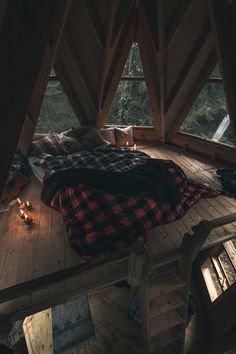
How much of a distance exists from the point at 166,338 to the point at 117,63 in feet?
13.2

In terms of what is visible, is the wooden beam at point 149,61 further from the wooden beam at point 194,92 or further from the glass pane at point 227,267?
the glass pane at point 227,267

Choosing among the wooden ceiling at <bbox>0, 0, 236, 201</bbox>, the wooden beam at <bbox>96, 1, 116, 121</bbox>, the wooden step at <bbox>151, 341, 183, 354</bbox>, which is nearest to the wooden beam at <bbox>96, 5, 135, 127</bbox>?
the wooden ceiling at <bbox>0, 0, 236, 201</bbox>

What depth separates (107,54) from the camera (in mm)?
3154

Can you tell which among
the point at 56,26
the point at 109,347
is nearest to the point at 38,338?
the point at 109,347

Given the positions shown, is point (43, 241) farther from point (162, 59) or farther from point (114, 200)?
point (162, 59)

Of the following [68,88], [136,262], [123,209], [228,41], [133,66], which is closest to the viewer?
[228,41]

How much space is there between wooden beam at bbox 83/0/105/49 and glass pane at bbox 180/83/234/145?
2115mm

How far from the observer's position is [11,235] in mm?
2334

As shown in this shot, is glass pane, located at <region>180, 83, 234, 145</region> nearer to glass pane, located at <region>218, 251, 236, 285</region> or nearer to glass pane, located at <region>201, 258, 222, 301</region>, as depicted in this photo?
glass pane, located at <region>218, 251, 236, 285</region>

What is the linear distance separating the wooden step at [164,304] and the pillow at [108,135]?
10.5 feet

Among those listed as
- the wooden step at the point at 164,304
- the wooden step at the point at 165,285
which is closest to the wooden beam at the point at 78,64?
the wooden step at the point at 165,285

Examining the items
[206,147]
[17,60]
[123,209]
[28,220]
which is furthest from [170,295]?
[206,147]

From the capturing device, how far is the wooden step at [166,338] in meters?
2.19

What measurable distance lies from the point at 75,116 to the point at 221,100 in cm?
301
